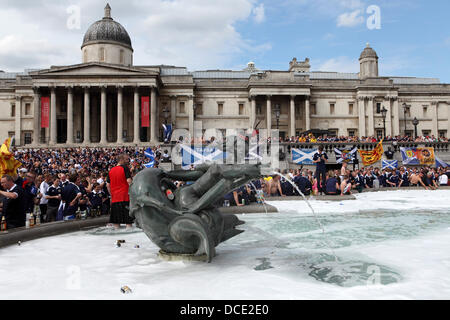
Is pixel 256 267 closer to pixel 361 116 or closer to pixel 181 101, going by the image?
pixel 181 101

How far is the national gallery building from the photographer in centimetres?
4562

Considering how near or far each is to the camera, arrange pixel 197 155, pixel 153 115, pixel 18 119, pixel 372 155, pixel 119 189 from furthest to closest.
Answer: pixel 18 119 < pixel 153 115 < pixel 372 155 < pixel 197 155 < pixel 119 189

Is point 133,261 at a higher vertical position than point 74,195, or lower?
lower

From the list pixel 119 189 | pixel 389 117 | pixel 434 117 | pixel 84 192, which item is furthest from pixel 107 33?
pixel 434 117

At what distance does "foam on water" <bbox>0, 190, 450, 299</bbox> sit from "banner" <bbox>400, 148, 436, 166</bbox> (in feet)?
73.0

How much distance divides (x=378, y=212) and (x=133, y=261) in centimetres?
770

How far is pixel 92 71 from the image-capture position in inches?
1778

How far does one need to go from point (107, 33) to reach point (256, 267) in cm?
5465

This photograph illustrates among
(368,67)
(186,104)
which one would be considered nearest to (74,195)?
(186,104)

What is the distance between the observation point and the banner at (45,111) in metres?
45.3

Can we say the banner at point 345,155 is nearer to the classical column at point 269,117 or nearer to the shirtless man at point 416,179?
the shirtless man at point 416,179
